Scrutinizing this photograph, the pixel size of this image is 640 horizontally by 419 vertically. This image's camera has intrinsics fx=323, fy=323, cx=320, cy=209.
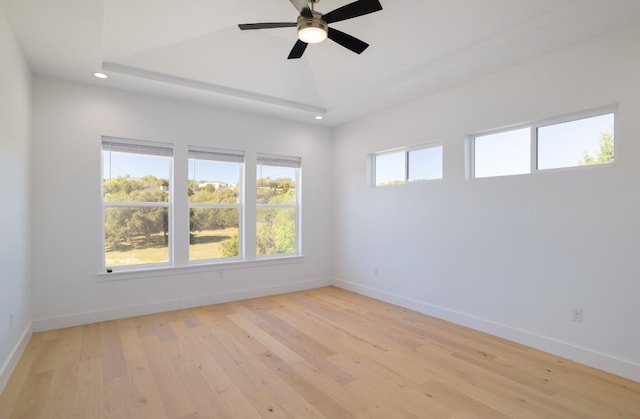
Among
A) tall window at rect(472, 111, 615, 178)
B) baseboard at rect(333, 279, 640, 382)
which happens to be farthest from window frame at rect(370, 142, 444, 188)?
baseboard at rect(333, 279, 640, 382)

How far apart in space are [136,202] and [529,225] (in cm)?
449

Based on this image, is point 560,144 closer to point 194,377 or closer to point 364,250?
point 364,250

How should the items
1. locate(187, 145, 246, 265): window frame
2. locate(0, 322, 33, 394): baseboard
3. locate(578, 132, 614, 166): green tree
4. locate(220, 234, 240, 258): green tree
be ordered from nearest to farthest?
locate(0, 322, 33, 394): baseboard < locate(578, 132, 614, 166): green tree < locate(187, 145, 246, 265): window frame < locate(220, 234, 240, 258): green tree

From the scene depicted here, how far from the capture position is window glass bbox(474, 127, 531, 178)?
3.31 metres

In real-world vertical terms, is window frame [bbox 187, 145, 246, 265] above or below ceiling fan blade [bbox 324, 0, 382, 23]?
below

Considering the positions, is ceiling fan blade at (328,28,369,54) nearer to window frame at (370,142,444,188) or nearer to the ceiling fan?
the ceiling fan

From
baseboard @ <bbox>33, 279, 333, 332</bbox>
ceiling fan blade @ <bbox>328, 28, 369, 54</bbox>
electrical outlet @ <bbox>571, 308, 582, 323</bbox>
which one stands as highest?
ceiling fan blade @ <bbox>328, 28, 369, 54</bbox>

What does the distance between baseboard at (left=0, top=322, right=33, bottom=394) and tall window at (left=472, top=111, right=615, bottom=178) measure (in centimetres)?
466

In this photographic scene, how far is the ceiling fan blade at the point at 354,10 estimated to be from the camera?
6.75 feet

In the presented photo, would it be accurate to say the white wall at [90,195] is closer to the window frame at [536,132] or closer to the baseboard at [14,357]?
the baseboard at [14,357]

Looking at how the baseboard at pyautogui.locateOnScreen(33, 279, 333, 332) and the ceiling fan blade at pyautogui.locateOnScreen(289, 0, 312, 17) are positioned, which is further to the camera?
the baseboard at pyautogui.locateOnScreen(33, 279, 333, 332)

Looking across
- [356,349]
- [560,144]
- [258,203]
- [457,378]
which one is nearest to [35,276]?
[258,203]

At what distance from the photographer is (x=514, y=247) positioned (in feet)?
10.8

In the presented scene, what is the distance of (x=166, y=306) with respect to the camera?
4191 millimetres
